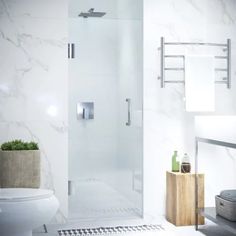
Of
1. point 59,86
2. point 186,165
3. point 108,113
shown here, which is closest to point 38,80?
point 59,86

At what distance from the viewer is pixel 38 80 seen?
145 inches

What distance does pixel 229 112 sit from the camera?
408 cm

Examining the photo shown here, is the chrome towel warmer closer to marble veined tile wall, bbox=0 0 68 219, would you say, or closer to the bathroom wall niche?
the bathroom wall niche

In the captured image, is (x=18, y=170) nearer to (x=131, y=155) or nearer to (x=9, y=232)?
(x=9, y=232)

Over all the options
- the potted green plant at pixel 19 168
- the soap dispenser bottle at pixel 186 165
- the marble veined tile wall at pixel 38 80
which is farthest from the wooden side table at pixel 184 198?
the potted green plant at pixel 19 168

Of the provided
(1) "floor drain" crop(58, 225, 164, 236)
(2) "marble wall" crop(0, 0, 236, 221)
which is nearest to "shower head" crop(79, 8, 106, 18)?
(2) "marble wall" crop(0, 0, 236, 221)

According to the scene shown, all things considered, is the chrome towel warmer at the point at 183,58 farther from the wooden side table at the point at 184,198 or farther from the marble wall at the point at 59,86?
the wooden side table at the point at 184,198

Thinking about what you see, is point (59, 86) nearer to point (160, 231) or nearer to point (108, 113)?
point (108, 113)

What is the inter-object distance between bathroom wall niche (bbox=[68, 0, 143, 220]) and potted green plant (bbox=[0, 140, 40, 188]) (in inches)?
21.8

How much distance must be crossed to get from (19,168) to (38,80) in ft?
2.56

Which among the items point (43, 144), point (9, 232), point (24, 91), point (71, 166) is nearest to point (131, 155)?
point (71, 166)

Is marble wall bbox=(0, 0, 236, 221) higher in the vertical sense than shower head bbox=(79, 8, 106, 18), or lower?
lower

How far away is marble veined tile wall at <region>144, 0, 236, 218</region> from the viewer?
3.91 metres

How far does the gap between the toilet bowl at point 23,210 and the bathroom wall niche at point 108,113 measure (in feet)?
3.38
